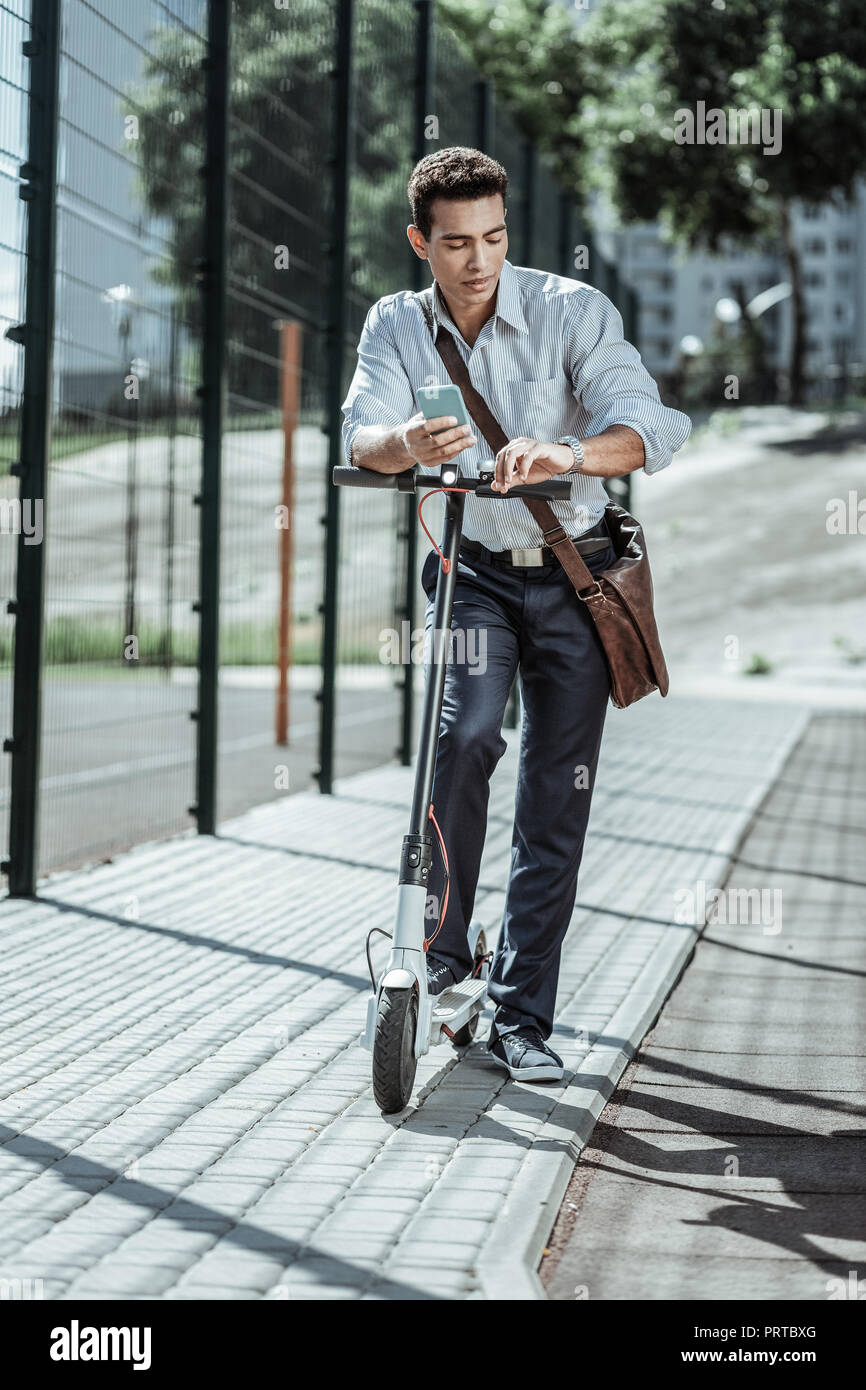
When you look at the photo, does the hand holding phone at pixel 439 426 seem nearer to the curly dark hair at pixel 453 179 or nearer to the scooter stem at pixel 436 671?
the scooter stem at pixel 436 671

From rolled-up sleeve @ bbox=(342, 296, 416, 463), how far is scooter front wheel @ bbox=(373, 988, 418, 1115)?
46.9 inches

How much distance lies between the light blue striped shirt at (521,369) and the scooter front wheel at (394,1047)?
3.63ft

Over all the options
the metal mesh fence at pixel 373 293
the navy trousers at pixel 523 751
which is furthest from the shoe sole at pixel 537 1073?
the metal mesh fence at pixel 373 293

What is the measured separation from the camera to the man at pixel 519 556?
4250 millimetres

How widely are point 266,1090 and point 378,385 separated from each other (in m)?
1.64

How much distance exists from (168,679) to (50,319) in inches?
83.7

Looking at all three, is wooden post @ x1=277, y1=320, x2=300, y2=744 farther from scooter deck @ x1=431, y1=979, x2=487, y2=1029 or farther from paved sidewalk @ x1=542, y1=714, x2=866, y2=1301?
scooter deck @ x1=431, y1=979, x2=487, y2=1029

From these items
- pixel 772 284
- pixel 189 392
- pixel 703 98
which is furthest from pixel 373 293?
pixel 772 284

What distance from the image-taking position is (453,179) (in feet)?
13.5

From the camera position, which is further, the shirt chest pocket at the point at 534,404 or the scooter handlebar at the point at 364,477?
the shirt chest pocket at the point at 534,404

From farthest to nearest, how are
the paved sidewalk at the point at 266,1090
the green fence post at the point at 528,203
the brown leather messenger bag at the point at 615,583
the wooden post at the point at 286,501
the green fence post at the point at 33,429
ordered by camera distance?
the green fence post at the point at 528,203, the wooden post at the point at 286,501, the green fence post at the point at 33,429, the brown leather messenger bag at the point at 615,583, the paved sidewalk at the point at 266,1090

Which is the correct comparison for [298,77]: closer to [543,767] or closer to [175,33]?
[175,33]

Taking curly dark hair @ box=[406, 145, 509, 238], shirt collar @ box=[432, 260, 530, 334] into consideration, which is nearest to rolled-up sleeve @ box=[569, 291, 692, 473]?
shirt collar @ box=[432, 260, 530, 334]

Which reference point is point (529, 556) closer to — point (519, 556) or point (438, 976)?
point (519, 556)
